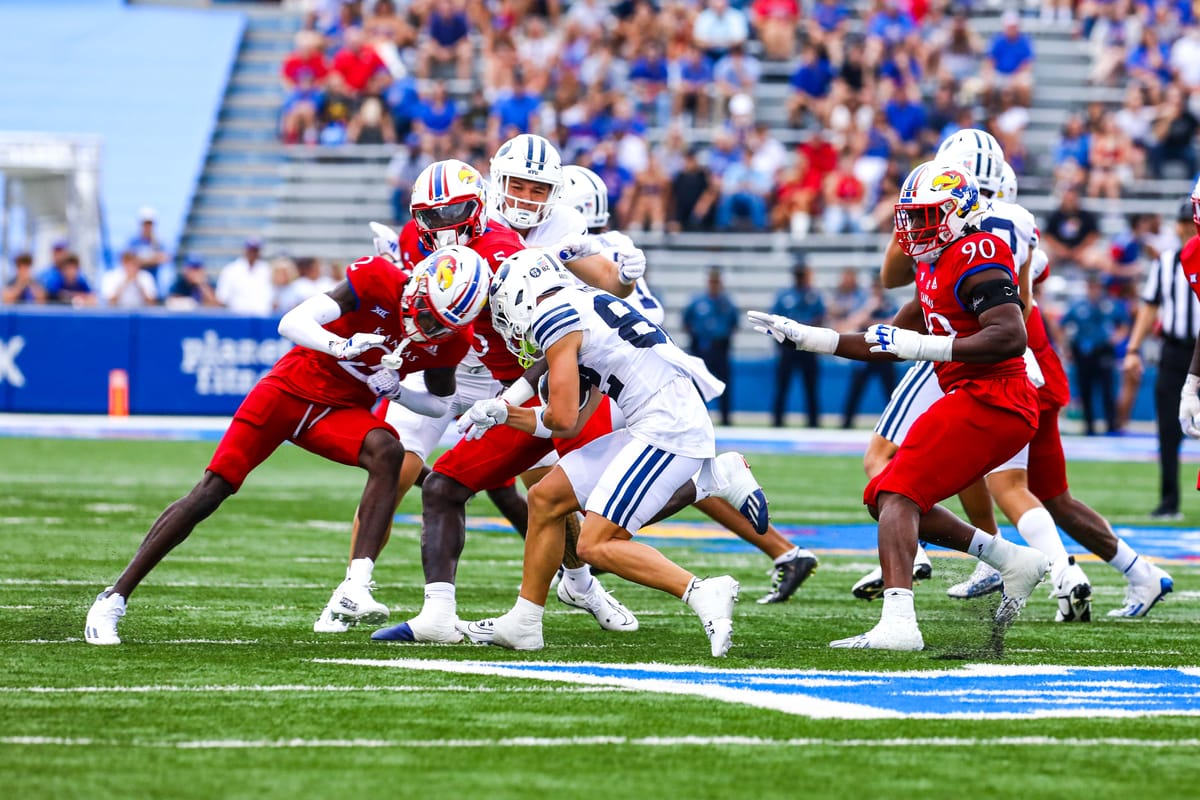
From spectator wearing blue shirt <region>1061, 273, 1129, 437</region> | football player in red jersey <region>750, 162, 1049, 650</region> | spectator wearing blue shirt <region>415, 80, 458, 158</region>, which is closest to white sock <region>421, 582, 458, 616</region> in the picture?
football player in red jersey <region>750, 162, 1049, 650</region>

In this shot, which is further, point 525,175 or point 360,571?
point 525,175

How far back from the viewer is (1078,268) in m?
21.5

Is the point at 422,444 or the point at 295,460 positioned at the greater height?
the point at 422,444

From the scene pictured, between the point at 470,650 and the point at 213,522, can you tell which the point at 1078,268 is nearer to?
the point at 213,522

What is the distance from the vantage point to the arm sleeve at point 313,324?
692 centimetres

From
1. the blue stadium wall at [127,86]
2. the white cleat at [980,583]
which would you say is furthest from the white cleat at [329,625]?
the blue stadium wall at [127,86]

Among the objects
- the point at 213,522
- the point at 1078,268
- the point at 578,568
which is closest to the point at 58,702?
the point at 578,568

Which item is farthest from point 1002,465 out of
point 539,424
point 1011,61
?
point 1011,61

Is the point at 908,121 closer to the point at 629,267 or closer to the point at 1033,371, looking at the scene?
the point at 629,267

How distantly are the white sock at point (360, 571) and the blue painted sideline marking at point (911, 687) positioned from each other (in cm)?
87

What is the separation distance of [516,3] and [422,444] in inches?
716

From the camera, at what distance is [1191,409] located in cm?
791

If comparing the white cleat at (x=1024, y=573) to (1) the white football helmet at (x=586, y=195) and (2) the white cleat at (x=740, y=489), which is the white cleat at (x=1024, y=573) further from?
(1) the white football helmet at (x=586, y=195)

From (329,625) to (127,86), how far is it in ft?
78.1
